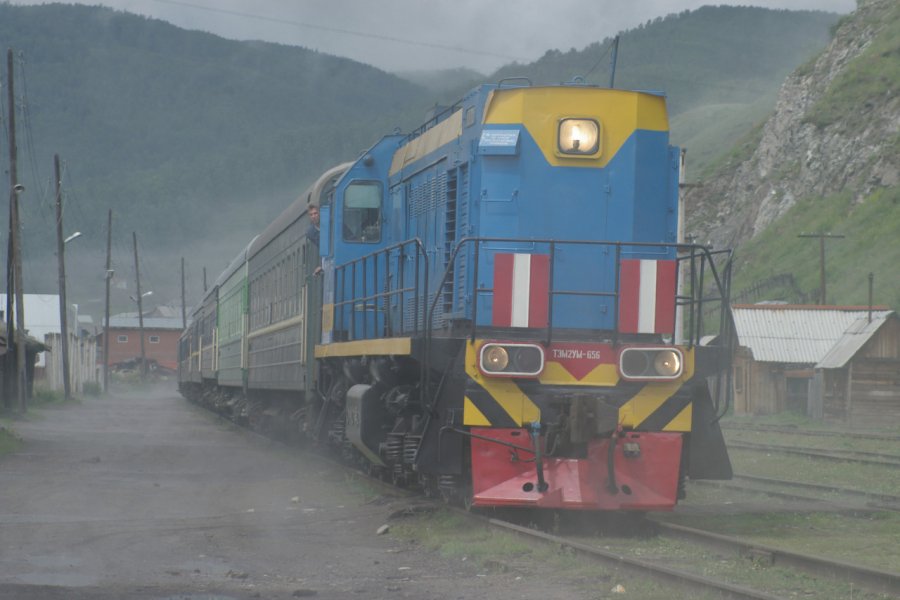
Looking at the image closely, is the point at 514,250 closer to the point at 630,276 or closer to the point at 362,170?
the point at 630,276

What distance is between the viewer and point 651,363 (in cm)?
995

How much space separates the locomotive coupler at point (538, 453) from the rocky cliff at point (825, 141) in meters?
56.6

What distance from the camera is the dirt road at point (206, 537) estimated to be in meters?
7.98

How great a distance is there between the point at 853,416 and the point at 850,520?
28.1m

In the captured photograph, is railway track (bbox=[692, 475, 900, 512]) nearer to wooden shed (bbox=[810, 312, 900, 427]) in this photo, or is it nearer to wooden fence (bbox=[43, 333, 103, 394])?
wooden shed (bbox=[810, 312, 900, 427])

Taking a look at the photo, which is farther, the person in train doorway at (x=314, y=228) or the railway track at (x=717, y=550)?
Result: the person in train doorway at (x=314, y=228)

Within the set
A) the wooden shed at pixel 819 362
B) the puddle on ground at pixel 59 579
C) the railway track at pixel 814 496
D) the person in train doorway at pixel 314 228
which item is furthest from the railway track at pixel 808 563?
the wooden shed at pixel 819 362

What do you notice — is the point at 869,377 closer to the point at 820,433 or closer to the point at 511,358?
the point at 820,433

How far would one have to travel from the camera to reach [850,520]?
37.5 feet

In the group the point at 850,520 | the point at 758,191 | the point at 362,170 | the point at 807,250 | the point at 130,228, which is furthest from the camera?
the point at 130,228

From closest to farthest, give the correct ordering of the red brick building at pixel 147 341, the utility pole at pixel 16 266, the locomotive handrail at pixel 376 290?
the locomotive handrail at pixel 376 290, the utility pole at pixel 16 266, the red brick building at pixel 147 341

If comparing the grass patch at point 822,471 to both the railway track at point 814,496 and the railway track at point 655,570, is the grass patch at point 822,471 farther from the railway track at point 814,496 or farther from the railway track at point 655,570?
the railway track at point 655,570

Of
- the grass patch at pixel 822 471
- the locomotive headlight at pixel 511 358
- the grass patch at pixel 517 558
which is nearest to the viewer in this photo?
the grass patch at pixel 517 558

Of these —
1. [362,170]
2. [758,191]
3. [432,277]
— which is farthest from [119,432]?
[758,191]
